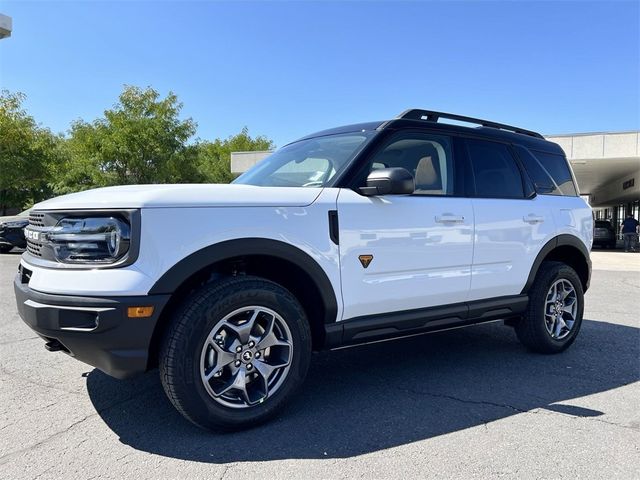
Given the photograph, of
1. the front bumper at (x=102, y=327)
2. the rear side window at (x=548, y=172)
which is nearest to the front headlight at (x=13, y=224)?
the front bumper at (x=102, y=327)

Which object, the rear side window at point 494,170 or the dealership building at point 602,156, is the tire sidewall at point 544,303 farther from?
the dealership building at point 602,156

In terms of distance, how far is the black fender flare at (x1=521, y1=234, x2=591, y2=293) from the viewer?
176 inches

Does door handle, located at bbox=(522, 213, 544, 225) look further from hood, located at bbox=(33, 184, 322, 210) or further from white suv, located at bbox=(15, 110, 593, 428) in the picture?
hood, located at bbox=(33, 184, 322, 210)

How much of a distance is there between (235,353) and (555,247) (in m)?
3.23

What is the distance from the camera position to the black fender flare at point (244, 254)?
106 inches

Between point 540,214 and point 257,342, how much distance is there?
115 inches

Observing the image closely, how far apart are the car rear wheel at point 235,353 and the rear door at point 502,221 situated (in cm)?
167

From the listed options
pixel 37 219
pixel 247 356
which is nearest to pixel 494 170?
pixel 247 356

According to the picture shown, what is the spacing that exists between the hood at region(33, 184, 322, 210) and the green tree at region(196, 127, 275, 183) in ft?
126

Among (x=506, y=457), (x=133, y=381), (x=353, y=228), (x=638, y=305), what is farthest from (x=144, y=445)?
(x=638, y=305)

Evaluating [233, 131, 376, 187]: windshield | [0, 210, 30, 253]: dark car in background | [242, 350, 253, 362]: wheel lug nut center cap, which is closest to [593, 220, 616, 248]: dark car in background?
[0, 210, 30, 253]: dark car in background

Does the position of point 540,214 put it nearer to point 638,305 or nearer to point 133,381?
point 133,381

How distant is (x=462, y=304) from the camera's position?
394cm

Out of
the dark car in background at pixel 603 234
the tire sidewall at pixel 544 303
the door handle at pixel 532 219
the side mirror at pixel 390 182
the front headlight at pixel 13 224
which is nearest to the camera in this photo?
the side mirror at pixel 390 182
